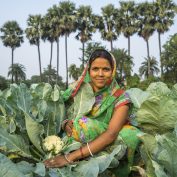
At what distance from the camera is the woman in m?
2.20

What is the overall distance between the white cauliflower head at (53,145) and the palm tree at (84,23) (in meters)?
42.3

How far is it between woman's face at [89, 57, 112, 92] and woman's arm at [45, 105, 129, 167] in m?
0.24

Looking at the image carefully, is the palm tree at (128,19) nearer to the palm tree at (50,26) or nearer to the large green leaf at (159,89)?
the palm tree at (50,26)

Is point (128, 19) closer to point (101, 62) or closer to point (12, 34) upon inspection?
point (12, 34)

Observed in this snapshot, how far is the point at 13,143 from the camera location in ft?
7.23

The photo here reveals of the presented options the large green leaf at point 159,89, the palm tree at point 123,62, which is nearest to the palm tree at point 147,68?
the palm tree at point 123,62

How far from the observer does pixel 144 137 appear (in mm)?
1993

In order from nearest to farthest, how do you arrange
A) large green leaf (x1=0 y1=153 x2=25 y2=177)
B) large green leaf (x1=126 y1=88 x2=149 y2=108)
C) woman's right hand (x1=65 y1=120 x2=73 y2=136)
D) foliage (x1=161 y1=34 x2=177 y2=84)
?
large green leaf (x1=0 y1=153 x2=25 y2=177)
woman's right hand (x1=65 y1=120 x2=73 y2=136)
large green leaf (x1=126 y1=88 x2=149 y2=108)
foliage (x1=161 y1=34 x2=177 y2=84)

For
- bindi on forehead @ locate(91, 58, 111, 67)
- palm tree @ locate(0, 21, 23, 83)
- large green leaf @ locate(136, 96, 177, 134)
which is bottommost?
large green leaf @ locate(136, 96, 177, 134)

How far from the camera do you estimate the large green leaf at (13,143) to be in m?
2.17

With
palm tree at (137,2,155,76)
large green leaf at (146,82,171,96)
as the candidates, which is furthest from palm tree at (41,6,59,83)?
large green leaf at (146,82,171,96)

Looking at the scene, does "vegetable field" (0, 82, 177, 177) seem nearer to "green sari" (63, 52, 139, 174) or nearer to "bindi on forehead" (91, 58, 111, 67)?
"green sari" (63, 52, 139, 174)

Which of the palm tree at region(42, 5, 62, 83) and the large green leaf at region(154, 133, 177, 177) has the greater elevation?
the palm tree at region(42, 5, 62, 83)

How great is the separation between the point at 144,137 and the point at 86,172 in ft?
1.10
